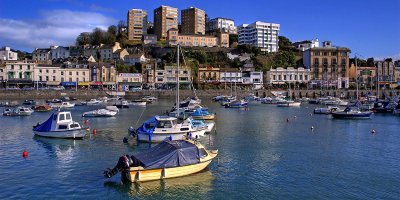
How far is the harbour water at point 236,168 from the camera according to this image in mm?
21938

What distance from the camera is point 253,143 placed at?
37.2m

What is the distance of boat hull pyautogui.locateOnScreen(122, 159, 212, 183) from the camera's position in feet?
75.0

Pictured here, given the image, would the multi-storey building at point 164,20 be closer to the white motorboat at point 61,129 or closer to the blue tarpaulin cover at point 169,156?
the white motorboat at point 61,129

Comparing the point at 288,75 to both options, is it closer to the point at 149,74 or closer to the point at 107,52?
the point at 149,74

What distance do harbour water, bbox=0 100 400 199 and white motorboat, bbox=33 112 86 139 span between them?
3.11 ft

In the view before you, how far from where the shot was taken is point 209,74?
141m

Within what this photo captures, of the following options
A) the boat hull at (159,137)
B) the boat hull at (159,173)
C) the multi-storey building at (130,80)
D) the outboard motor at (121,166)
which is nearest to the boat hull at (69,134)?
the boat hull at (159,137)

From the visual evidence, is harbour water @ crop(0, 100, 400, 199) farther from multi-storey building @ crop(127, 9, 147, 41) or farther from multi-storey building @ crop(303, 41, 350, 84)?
multi-storey building @ crop(127, 9, 147, 41)

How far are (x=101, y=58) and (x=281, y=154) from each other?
417ft

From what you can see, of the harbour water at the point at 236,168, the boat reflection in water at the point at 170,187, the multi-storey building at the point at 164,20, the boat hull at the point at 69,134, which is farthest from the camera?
the multi-storey building at the point at 164,20

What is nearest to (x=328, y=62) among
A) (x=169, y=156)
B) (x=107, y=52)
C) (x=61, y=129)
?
(x=107, y=52)

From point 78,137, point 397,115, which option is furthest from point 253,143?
point 397,115

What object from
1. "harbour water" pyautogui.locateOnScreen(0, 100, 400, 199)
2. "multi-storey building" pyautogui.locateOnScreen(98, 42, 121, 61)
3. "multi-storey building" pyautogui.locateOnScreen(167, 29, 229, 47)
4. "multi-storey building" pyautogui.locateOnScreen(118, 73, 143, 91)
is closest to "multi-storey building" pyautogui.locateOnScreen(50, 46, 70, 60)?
"multi-storey building" pyautogui.locateOnScreen(98, 42, 121, 61)

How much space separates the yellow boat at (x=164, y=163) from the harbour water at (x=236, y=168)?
47cm
